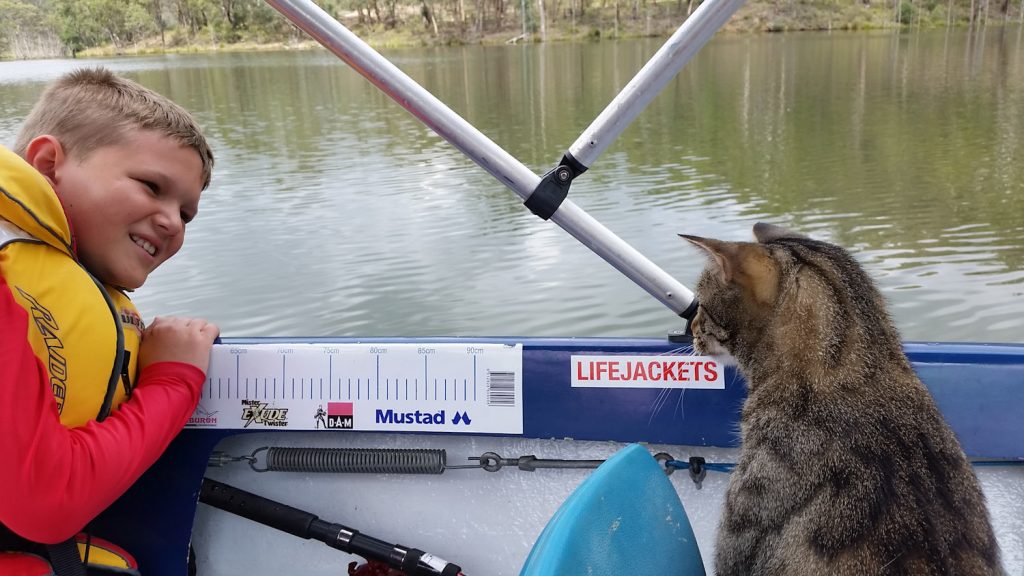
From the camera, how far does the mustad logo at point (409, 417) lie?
2076 mm

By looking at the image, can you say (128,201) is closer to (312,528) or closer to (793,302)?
(312,528)

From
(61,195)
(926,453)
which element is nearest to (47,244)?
(61,195)

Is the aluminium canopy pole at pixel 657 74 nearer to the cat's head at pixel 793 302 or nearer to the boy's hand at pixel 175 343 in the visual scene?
the cat's head at pixel 793 302

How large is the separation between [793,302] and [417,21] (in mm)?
66471

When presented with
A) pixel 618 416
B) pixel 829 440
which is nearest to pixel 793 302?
pixel 829 440

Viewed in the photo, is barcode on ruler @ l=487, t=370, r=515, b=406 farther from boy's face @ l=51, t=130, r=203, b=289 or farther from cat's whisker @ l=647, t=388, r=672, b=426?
boy's face @ l=51, t=130, r=203, b=289

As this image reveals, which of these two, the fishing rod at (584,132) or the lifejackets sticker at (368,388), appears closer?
the fishing rod at (584,132)

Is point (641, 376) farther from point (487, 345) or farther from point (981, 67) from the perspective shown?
point (981, 67)

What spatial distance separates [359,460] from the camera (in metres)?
2.14

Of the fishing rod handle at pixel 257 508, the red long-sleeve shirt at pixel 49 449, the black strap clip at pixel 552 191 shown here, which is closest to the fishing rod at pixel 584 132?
the black strap clip at pixel 552 191

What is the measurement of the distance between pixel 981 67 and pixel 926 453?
26.2 meters

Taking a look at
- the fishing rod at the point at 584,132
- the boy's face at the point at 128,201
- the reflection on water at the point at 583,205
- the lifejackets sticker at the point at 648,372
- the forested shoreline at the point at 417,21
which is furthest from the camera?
the forested shoreline at the point at 417,21

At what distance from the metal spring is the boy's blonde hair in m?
0.90

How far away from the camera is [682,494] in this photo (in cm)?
212
